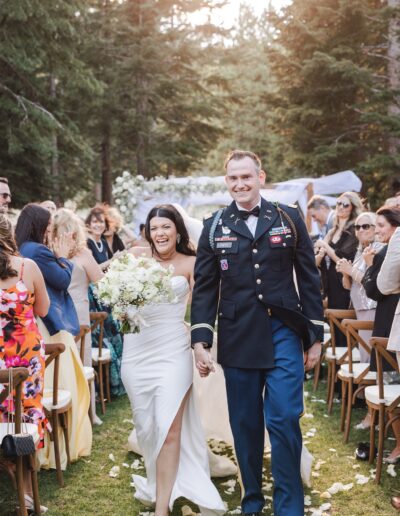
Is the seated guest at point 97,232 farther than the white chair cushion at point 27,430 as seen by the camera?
Yes

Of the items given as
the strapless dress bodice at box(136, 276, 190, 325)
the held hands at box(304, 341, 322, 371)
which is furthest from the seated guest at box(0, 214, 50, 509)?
the held hands at box(304, 341, 322, 371)

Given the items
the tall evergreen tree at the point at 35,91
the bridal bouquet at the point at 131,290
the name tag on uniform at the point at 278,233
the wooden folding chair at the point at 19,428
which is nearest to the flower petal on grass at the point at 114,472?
the wooden folding chair at the point at 19,428

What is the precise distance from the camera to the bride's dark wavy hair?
15.3 ft

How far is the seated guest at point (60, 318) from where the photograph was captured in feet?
17.1

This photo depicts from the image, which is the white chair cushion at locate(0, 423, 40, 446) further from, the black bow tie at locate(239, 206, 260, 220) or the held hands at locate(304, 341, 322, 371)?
the black bow tie at locate(239, 206, 260, 220)

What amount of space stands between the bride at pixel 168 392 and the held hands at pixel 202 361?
1.29 ft

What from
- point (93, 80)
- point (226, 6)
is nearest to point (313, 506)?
point (93, 80)

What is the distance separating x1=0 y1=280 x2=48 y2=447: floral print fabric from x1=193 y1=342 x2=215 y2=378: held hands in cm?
124

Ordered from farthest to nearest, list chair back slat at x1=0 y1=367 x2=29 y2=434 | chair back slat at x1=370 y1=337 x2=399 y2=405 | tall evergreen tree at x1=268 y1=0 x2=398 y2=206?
tall evergreen tree at x1=268 y1=0 x2=398 y2=206 < chair back slat at x1=370 y1=337 x2=399 y2=405 < chair back slat at x1=0 y1=367 x2=29 y2=434

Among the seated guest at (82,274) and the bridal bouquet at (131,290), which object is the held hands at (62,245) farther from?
the bridal bouquet at (131,290)

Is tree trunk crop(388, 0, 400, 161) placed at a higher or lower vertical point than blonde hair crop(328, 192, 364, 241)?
higher

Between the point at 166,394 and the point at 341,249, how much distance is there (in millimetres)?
4007

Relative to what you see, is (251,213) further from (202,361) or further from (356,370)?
(356,370)

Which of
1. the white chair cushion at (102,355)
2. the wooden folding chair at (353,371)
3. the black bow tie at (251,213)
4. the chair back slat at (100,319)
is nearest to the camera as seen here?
the black bow tie at (251,213)
